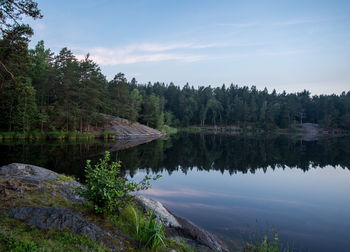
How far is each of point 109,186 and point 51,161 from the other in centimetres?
1608

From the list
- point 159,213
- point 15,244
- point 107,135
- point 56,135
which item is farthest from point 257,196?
point 107,135

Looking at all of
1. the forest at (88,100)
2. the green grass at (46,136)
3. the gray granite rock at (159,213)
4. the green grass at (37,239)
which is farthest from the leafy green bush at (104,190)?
the green grass at (46,136)

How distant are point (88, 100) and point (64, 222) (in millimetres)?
41644

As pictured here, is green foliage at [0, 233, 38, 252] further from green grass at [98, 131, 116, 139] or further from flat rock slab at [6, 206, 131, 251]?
green grass at [98, 131, 116, 139]

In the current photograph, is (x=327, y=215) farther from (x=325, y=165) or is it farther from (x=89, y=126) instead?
(x=89, y=126)

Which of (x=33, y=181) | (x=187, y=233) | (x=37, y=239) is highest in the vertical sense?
(x=33, y=181)

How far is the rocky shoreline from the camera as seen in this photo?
457 centimetres

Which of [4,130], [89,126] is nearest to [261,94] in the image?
[89,126]

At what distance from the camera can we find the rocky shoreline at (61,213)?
4.57 m

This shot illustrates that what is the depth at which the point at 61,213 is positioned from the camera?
4875mm

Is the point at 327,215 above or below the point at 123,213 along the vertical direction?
below

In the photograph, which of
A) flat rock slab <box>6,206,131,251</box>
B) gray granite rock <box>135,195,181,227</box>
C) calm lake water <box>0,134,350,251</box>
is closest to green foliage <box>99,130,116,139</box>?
calm lake water <box>0,134,350,251</box>

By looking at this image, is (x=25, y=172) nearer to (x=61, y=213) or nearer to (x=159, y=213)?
(x=61, y=213)

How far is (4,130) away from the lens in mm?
35781
